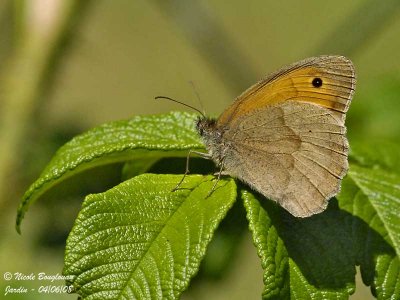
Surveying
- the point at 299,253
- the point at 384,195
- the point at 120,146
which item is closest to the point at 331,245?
the point at 299,253

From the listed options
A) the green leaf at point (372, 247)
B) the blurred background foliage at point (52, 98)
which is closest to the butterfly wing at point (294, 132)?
the green leaf at point (372, 247)

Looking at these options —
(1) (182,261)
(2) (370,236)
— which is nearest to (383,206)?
(2) (370,236)

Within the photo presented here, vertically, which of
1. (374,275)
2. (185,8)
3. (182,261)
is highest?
(185,8)

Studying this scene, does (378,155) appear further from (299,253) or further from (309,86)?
(299,253)

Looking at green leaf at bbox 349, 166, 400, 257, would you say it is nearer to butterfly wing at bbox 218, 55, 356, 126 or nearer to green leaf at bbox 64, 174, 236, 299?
butterfly wing at bbox 218, 55, 356, 126

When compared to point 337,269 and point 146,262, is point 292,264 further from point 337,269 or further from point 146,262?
point 146,262

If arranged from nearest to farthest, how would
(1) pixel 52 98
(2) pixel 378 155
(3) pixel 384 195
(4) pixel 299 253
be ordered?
(4) pixel 299 253 → (3) pixel 384 195 → (2) pixel 378 155 → (1) pixel 52 98
